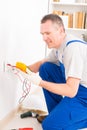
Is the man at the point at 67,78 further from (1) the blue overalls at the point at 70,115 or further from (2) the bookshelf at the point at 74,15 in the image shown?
(2) the bookshelf at the point at 74,15

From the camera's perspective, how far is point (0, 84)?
78.7 inches

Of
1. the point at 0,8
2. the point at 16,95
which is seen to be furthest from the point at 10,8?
the point at 16,95

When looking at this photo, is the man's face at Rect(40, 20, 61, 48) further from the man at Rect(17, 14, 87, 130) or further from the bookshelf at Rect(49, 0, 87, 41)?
the bookshelf at Rect(49, 0, 87, 41)

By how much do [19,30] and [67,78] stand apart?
0.76m

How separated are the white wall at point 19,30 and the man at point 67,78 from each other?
1.08ft

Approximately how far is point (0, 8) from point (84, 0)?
2344 mm

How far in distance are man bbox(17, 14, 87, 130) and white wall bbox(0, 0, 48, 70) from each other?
0.33m

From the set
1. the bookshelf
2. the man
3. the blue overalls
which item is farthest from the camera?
the bookshelf

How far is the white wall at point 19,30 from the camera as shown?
1.95 meters

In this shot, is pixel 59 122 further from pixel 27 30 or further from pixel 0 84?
pixel 27 30

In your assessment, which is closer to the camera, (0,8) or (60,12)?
(0,8)

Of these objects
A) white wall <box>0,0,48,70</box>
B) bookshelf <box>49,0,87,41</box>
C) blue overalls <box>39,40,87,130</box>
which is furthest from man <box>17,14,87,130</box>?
bookshelf <box>49,0,87,41</box>

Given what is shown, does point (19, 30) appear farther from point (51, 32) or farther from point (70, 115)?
point (70, 115)

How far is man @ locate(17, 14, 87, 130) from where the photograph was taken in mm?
1712
